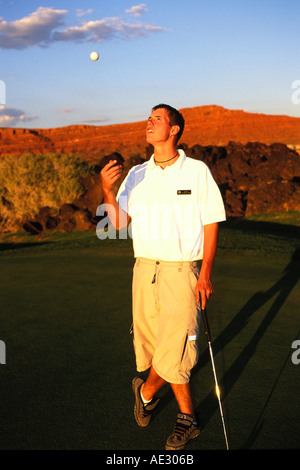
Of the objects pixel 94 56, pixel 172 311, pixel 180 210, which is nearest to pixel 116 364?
pixel 172 311

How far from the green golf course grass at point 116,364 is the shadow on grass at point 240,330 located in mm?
12

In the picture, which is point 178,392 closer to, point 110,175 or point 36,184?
point 110,175

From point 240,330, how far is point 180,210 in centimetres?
232

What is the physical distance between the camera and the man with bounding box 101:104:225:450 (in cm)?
310

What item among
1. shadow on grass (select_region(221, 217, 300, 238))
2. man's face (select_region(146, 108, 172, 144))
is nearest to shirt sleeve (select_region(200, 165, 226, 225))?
man's face (select_region(146, 108, 172, 144))

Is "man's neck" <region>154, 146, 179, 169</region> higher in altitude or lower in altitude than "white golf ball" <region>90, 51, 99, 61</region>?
lower

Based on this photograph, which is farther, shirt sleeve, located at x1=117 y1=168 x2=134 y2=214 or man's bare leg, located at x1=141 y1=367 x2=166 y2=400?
shirt sleeve, located at x1=117 y1=168 x2=134 y2=214

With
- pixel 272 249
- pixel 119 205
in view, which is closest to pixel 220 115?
pixel 272 249

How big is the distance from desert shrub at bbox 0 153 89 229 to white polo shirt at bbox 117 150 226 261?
25.0m

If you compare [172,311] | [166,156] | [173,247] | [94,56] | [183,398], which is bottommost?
[183,398]

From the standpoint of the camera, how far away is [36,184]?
1155 inches

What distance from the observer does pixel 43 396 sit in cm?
358

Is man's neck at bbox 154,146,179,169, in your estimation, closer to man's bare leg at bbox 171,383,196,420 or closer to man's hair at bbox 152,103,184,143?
man's hair at bbox 152,103,184,143
